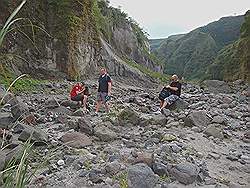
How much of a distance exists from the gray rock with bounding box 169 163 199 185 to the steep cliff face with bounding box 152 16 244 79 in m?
75.0

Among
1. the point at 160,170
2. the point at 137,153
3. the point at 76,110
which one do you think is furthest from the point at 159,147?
the point at 76,110

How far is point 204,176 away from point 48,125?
538 cm

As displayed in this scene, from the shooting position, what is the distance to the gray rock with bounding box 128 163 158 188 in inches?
256

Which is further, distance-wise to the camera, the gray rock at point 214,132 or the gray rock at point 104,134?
the gray rock at point 214,132

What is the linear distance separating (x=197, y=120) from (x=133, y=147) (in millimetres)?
3741

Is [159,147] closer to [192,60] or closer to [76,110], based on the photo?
[76,110]

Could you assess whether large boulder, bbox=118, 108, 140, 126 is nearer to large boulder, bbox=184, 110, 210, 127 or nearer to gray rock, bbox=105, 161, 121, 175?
large boulder, bbox=184, 110, 210, 127

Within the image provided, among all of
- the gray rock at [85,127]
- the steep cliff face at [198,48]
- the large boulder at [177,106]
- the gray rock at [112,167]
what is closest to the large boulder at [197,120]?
the large boulder at [177,106]

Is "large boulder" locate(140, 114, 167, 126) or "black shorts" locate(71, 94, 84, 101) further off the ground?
"black shorts" locate(71, 94, 84, 101)

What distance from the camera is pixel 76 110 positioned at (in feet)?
46.3

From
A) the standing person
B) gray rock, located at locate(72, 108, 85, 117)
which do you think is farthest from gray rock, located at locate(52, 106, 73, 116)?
the standing person

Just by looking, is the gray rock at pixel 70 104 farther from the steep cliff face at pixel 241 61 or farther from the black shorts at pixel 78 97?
the steep cliff face at pixel 241 61

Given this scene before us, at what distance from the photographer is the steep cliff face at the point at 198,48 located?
303 ft

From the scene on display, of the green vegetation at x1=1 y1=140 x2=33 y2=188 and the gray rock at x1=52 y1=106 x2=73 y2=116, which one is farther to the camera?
the gray rock at x1=52 y1=106 x2=73 y2=116
